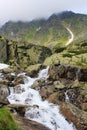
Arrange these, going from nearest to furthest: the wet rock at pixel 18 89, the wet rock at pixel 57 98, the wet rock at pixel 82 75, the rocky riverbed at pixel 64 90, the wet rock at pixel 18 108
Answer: the wet rock at pixel 18 108 < the rocky riverbed at pixel 64 90 < the wet rock at pixel 57 98 < the wet rock at pixel 18 89 < the wet rock at pixel 82 75

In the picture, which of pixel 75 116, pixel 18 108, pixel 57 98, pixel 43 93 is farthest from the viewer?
pixel 43 93

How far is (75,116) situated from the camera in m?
53.8

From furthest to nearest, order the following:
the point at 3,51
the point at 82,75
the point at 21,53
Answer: the point at 21,53
the point at 3,51
the point at 82,75

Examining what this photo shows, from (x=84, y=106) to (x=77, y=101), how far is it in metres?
3.01

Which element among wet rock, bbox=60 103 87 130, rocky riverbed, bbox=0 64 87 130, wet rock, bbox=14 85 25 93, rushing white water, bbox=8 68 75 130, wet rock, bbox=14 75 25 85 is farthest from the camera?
wet rock, bbox=14 75 25 85

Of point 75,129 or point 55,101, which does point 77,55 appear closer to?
point 55,101

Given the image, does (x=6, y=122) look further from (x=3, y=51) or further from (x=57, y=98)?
(x=3, y=51)

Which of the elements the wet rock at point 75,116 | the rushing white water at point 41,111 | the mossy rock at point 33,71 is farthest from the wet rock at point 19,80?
the wet rock at point 75,116

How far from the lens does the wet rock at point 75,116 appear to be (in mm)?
52188

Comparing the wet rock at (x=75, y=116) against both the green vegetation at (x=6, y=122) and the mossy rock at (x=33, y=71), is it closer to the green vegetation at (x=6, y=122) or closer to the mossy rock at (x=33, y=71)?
the mossy rock at (x=33, y=71)

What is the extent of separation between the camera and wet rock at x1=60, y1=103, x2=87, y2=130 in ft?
171

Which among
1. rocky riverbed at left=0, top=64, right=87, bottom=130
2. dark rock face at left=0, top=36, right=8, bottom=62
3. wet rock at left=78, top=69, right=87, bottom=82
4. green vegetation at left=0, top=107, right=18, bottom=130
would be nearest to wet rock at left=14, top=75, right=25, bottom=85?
rocky riverbed at left=0, top=64, right=87, bottom=130

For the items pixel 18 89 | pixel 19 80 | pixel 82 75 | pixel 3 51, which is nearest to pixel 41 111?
pixel 18 89

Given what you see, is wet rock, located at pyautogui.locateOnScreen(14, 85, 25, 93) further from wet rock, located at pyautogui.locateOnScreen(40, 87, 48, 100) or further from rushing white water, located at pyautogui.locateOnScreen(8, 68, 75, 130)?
wet rock, located at pyautogui.locateOnScreen(40, 87, 48, 100)
